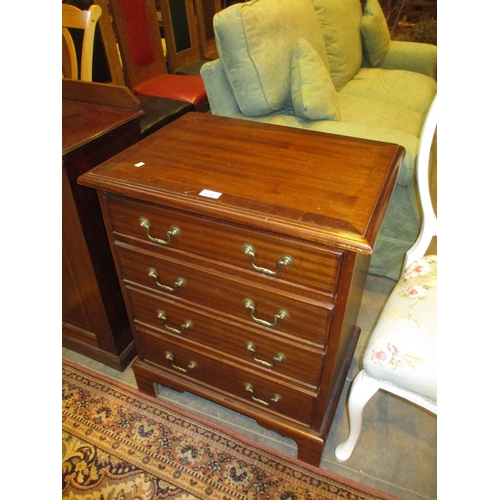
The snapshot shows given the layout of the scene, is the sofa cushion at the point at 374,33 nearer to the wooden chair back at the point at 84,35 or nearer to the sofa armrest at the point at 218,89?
the sofa armrest at the point at 218,89

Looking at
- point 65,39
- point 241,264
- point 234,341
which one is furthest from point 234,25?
point 234,341

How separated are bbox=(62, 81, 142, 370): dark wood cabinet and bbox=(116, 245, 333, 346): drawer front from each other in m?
0.18

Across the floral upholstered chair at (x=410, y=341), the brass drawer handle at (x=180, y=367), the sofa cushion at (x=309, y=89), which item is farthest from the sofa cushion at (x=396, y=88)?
the brass drawer handle at (x=180, y=367)

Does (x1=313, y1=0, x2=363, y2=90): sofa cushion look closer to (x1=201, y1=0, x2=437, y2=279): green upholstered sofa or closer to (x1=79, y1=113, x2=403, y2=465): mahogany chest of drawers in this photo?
(x1=201, y1=0, x2=437, y2=279): green upholstered sofa

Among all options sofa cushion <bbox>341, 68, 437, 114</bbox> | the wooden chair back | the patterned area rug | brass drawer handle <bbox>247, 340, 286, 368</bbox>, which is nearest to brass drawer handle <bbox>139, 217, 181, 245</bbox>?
brass drawer handle <bbox>247, 340, 286, 368</bbox>

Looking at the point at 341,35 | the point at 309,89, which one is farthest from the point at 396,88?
the point at 309,89

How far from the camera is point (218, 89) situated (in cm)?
145

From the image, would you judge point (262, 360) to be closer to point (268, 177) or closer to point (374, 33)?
point (268, 177)

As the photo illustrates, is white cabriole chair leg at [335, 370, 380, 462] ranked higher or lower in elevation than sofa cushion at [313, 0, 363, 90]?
lower

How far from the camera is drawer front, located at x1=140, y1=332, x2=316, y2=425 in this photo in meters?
0.98

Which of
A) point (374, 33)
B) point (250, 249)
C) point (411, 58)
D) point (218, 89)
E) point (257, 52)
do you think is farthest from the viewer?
point (411, 58)

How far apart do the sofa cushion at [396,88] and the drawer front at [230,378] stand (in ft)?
5.52

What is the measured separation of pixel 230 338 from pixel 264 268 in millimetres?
273
